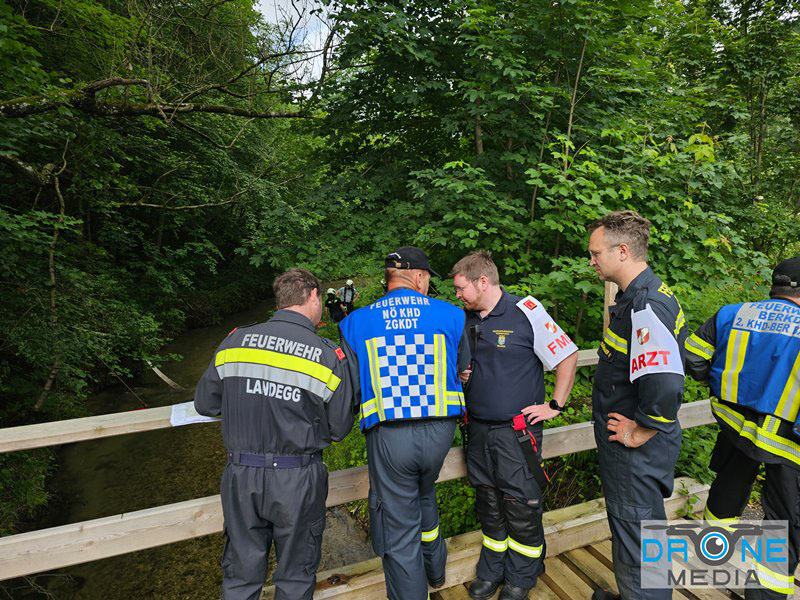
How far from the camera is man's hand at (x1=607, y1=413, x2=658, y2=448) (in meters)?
1.87

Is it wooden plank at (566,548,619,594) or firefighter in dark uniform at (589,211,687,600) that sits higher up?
firefighter in dark uniform at (589,211,687,600)

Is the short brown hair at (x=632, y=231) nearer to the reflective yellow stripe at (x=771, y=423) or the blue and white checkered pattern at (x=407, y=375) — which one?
the reflective yellow stripe at (x=771, y=423)

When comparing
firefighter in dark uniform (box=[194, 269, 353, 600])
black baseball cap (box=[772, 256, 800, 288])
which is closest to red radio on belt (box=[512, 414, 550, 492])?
firefighter in dark uniform (box=[194, 269, 353, 600])

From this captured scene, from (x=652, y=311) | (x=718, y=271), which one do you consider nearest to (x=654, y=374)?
(x=652, y=311)

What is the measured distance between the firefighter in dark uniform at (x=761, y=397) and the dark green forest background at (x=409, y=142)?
182cm

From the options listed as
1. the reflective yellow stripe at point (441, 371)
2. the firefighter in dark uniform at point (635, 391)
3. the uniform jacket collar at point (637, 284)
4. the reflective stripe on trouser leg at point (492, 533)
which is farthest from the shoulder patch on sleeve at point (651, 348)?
the reflective stripe on trouser leg at point (492, 533)

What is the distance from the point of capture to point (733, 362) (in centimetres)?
204

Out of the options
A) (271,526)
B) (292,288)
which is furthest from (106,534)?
(292,288)

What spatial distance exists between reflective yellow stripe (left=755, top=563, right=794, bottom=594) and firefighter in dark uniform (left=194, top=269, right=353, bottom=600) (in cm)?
222

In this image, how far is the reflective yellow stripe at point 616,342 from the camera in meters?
1.97

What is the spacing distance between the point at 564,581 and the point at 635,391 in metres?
1.31

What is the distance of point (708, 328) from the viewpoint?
2.18m

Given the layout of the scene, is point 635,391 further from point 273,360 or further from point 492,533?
point 273,360

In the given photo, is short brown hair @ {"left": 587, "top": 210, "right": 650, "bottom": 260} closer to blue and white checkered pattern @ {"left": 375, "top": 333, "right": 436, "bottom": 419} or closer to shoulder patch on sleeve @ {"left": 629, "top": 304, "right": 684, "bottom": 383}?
shoulder patch on sleeve @ {"left": 629, "top": 304, "right": 684, "bottom": 383}
